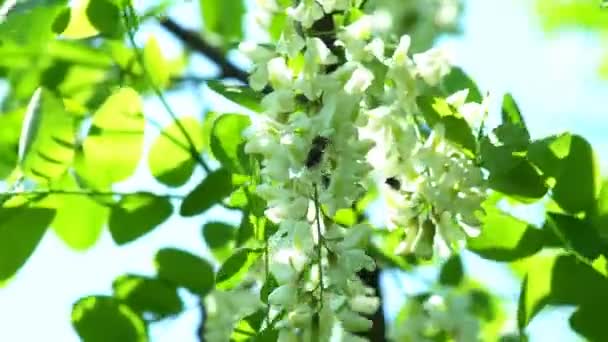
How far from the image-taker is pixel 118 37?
1.51 m

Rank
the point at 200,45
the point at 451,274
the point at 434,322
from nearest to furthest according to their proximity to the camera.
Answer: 1. the point at 434,322
2. the point at 451,274
3. the point at 200,45

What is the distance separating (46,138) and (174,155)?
0.19 m

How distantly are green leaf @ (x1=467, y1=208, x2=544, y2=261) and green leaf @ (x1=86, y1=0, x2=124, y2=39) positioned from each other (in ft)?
1.69

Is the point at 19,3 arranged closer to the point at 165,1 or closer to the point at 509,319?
the point at 165,1

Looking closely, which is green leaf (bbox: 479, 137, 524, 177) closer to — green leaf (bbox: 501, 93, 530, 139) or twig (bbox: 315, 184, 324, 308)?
green leaf (bbox: 501, 93, 530, 139)

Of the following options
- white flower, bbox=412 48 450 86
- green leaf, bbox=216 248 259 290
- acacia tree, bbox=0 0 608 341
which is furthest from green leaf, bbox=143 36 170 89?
white flower, bbox=412 48 450 86

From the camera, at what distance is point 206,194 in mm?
1472

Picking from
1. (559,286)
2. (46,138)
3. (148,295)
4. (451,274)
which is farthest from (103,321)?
(451,274)

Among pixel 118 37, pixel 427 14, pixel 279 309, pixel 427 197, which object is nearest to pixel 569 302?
pixel 427 197

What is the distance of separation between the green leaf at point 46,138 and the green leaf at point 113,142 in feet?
0.11

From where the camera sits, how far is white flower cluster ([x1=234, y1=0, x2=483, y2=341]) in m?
1.13

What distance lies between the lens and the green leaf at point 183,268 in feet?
5.35

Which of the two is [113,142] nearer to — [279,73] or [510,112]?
[279,73]

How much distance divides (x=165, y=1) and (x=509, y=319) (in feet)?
3.12
